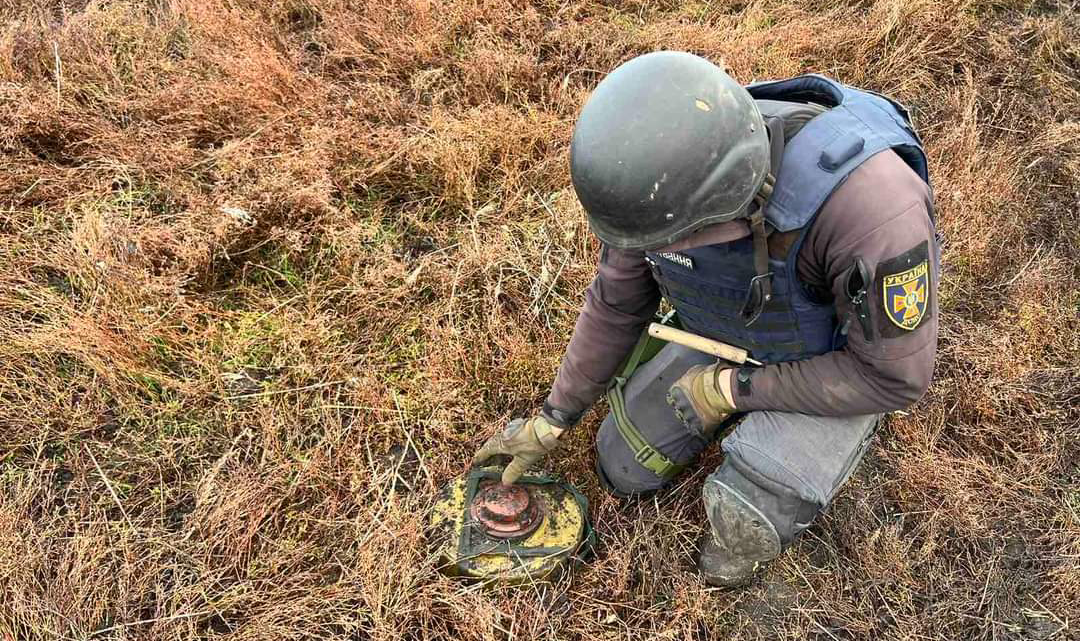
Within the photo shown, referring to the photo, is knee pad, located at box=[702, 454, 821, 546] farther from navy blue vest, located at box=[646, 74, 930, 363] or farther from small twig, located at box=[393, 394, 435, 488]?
small twig, located at box=[393, 394, 435, 488]

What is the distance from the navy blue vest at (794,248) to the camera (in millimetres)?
1715

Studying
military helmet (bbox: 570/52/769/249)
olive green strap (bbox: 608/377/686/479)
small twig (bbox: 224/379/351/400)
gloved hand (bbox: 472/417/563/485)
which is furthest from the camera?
small twig (bbox: 224/379/351/400)

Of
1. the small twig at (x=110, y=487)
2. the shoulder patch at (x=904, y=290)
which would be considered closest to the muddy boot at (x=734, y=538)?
the shoulder patch at (x=904, y=290)

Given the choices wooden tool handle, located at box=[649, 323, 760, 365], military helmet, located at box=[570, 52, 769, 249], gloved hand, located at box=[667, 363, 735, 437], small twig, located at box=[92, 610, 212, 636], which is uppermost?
military helmet, located at box=[570, 52, 769, 249]

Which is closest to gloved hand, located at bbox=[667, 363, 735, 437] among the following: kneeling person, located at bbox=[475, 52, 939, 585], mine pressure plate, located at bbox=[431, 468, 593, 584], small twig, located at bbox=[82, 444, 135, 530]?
kneeling person, located at bbox=[475, 52, 939, 585]

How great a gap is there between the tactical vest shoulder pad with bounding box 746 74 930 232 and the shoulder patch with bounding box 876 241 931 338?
0.72 feet

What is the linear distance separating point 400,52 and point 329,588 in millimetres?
2705

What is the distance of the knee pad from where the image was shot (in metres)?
2.04

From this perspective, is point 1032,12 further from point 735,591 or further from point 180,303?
point 180,303

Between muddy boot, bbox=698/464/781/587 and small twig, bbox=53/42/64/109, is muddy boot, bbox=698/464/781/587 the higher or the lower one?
the lower one

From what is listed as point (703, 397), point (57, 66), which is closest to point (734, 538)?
point (703, 397)

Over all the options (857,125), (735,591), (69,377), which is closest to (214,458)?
(69,377)

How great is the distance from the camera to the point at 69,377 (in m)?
2.63

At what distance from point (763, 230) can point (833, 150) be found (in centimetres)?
24
